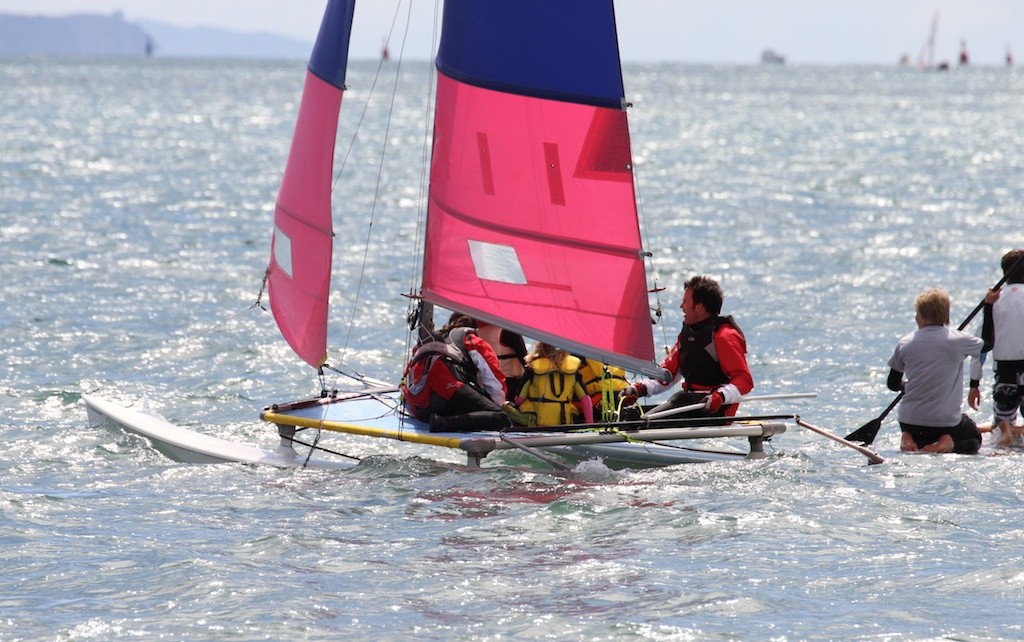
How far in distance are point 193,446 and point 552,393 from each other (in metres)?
2.65

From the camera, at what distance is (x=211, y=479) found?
10250 millimetres

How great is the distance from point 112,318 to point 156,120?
167 ft

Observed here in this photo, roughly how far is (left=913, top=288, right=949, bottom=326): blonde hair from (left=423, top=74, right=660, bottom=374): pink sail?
6.08 ft

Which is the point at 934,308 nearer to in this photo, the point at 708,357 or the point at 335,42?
the point at 708,357

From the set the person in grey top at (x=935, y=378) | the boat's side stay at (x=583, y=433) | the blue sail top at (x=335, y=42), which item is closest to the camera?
the boat's side stay at (x=583, y=433)

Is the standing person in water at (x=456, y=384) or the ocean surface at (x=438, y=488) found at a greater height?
the standing person in water at (x=456, y=384)

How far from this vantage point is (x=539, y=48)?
33.9 ft

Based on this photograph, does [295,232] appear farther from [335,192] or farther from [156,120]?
[156,120]

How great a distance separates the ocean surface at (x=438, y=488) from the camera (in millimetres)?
7633

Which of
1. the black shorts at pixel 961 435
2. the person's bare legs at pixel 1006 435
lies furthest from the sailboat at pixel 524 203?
the person's bare legs at pixel 1006 435

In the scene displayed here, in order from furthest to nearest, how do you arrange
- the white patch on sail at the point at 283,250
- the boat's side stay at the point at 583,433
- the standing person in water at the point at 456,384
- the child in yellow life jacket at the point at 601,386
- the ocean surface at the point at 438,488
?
1. the white patch on sail at the point at 283,250
2. the child in yellow life jacket at the point at 601,386
3. the standing person in water at the point at 456,384
4. the boat's side stay at the point at 583,433
5. the ocean surface at the point at 438,488

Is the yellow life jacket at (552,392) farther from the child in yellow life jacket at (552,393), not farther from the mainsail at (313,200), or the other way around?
the mainsail at (313,200)

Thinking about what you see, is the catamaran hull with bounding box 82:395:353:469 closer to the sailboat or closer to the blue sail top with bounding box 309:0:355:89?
the sailboat

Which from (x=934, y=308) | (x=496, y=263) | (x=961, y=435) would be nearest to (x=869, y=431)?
(x=961, y=435)
